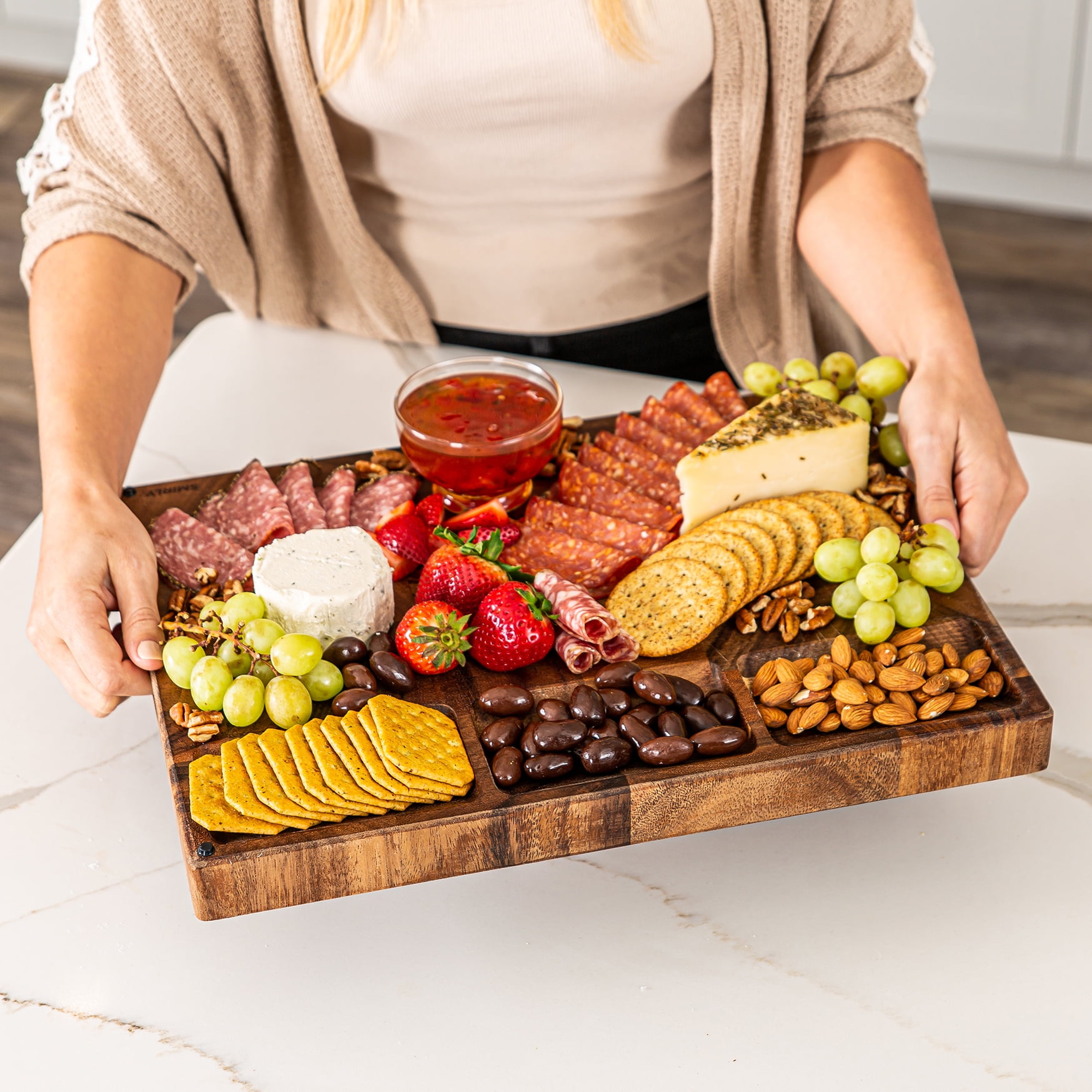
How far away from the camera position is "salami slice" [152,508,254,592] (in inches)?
52.0

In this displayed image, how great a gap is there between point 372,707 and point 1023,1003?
2.00 feet

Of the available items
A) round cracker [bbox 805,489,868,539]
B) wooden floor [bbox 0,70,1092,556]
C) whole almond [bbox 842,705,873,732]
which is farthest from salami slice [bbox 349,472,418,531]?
wooden floor [bbox 0,70,1092,556]

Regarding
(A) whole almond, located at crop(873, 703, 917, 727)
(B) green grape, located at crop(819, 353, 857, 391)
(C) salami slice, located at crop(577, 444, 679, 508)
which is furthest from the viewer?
(B) green grape, located at crop(819, 353, 857, 391)

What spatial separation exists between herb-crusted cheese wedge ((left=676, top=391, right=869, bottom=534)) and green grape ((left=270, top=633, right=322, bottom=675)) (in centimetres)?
44

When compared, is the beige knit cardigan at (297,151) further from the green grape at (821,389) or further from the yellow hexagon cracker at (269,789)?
the yellow hexagon cracker at (269,789)

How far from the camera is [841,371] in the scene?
1.53 m

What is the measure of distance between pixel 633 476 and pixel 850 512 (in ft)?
0.85

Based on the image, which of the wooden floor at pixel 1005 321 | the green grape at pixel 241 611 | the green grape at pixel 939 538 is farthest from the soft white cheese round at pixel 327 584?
the wooden floor at pixel 1005 321

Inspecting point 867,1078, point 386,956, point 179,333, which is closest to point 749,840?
point 867,1078

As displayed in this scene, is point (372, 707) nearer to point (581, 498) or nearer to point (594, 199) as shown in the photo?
point (581, 498)

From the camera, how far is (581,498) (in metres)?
1.43

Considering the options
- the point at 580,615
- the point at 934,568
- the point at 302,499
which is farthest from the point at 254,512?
the point at 934,568

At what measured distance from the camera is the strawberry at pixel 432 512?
1.39 metres

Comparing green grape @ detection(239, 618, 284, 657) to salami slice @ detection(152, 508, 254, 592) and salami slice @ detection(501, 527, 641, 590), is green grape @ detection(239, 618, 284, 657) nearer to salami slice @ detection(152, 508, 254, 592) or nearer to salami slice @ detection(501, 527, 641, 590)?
salami slice @ detection(152, 508, 254, 592)
